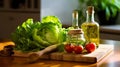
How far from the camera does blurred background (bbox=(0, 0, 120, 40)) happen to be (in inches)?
133

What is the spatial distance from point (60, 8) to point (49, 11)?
0.21 meters

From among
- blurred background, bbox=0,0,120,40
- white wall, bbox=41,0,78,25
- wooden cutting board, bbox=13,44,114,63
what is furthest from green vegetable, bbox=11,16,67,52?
white wall, bbox=41,0,78,25

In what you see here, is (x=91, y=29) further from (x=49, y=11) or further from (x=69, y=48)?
(x=49, y=11)

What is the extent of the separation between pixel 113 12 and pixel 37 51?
2169 mm

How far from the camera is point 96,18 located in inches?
142

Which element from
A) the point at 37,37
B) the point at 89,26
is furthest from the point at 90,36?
the point at 37,37

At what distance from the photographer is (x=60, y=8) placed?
3.66m

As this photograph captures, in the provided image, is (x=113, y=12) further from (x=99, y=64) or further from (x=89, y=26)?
(x=99, y=64)

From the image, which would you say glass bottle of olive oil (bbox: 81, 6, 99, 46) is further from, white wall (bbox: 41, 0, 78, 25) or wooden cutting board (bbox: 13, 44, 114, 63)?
white wall (bbox: 41, 0, 78, 25)

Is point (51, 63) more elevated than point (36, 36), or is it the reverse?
point (36, 36)

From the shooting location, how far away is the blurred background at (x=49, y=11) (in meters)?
3.38

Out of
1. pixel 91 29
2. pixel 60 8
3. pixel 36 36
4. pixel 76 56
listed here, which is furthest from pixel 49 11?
pixel 76 56

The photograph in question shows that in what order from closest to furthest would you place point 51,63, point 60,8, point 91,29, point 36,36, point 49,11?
point 51,63 < point 36,36 < point 91,29 < point 49,11 < point 60,8

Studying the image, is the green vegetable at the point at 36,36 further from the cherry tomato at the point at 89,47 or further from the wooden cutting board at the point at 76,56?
the cherry tomato at the point at 89,47
